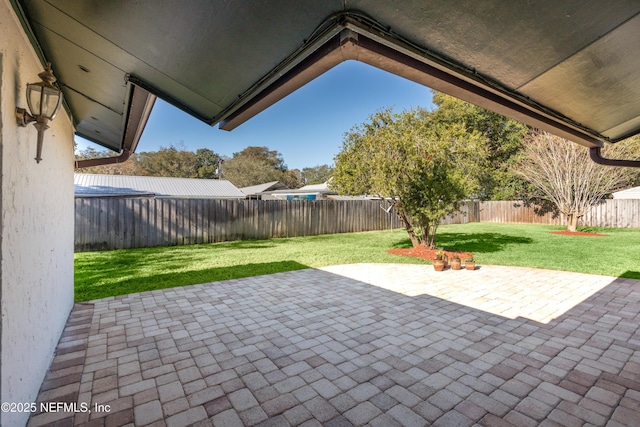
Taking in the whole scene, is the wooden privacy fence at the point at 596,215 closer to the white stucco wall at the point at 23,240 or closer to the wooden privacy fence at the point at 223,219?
the wooden privacy fence at the point at 223,219

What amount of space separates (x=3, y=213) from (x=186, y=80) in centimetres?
147

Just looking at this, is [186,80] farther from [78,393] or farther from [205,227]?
[205,227]

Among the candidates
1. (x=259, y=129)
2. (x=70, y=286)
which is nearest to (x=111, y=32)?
(x=70, y=286)

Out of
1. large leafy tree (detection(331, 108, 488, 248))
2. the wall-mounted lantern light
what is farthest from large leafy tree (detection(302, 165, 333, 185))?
the wall-mounted lantern light

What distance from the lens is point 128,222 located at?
9.06 metres

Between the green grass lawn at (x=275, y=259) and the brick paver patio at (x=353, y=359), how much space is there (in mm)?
1070

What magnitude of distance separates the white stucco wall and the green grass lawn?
2339 millimetres

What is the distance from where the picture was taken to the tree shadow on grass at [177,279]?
185 inches

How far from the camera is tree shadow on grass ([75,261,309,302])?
4711 millimetres

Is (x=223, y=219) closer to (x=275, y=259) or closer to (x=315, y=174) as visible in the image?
(x=275, y=259)

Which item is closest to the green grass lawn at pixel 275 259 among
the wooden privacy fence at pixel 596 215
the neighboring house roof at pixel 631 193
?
the wooden privacy fence at pixel 596 215

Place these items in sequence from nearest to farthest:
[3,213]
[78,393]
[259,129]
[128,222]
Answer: [3,213] < [78,393] < [128,222] < [259,129]

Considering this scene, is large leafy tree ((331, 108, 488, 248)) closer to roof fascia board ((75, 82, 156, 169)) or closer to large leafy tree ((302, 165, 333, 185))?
roof fascia board ((75, 82, 156, 169))

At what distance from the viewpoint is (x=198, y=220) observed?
10195mm
